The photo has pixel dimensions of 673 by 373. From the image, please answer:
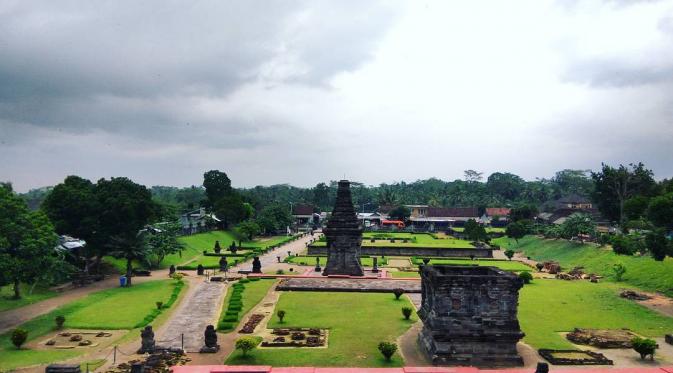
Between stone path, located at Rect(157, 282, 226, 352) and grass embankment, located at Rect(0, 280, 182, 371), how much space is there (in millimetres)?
1441

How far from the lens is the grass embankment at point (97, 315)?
24.2 meters

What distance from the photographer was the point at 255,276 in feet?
155

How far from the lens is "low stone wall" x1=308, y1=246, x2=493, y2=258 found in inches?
2714

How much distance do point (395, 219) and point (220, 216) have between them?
51.0 m

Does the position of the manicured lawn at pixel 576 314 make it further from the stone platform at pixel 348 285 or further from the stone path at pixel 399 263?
the stone path at pixel 399 263

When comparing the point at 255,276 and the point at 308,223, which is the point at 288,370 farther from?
the point at 308,223

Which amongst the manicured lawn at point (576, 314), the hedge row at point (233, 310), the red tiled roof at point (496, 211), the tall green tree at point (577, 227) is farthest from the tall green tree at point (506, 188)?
the hedge row at point (233, 310)

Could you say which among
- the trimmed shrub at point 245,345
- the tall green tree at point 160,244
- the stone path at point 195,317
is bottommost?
the stone path at point 195,317

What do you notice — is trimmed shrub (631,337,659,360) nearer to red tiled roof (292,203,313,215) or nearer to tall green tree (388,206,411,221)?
tall green tree (388,206,411,221)

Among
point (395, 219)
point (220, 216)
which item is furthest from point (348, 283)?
point (395, 219)

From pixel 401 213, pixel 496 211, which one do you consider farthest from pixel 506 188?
pixel 401 213

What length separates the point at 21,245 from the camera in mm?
32031

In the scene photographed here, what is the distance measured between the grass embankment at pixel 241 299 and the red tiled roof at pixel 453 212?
90888 millimetres

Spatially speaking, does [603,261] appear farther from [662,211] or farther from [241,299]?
[241,299]
